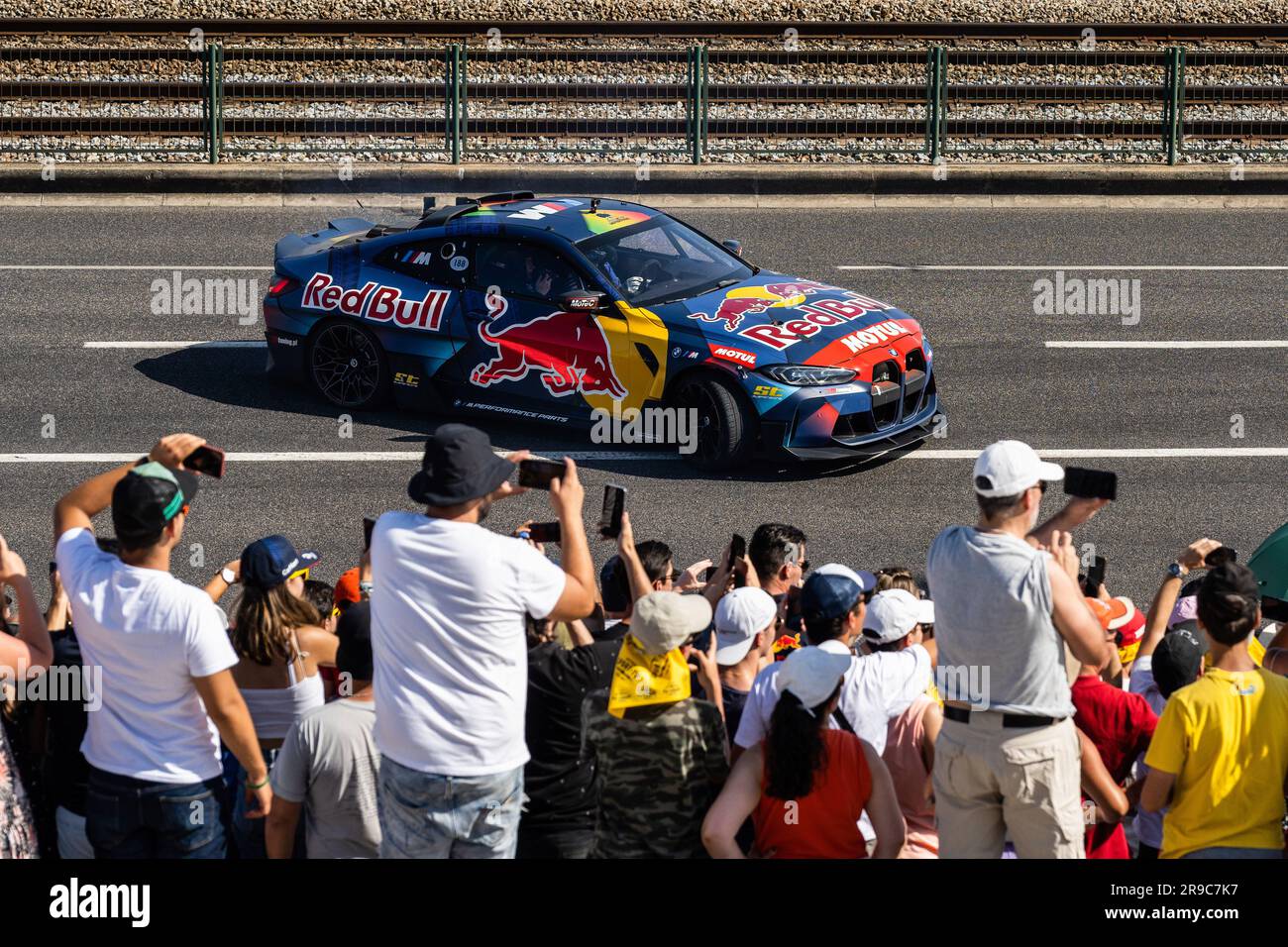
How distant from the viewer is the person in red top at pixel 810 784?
16.9 feet

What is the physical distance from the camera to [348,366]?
12727 millimetres

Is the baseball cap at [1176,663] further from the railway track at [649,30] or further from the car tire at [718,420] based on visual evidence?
the railway track at [649,30]

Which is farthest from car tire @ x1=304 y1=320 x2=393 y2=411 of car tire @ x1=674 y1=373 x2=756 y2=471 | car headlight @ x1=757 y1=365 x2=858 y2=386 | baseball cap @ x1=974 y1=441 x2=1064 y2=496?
baseball cap @ x1=974 y1=441 x2=1064 y2=496

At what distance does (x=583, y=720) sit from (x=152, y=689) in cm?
137

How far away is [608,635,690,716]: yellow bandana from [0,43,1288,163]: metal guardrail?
1482 centimetres

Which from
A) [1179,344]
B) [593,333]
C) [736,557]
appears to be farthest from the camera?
[1179,344]

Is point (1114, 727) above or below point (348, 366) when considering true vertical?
below

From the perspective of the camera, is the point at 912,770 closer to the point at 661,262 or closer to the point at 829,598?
the point at 829,598

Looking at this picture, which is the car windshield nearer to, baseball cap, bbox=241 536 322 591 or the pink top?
baseball cap, bbox=241 536 322 591

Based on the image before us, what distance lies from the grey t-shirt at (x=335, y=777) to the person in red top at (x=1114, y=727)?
2.44 meters

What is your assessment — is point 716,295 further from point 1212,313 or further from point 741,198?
point 741,198

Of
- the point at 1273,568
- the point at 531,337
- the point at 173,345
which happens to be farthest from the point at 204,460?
the point at 173,345

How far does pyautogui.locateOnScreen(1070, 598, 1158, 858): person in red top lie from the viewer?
229 inches

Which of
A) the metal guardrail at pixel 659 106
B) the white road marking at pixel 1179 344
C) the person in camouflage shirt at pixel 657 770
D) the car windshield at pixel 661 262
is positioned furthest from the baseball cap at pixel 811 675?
the metal guardrail at pixel 659 106
